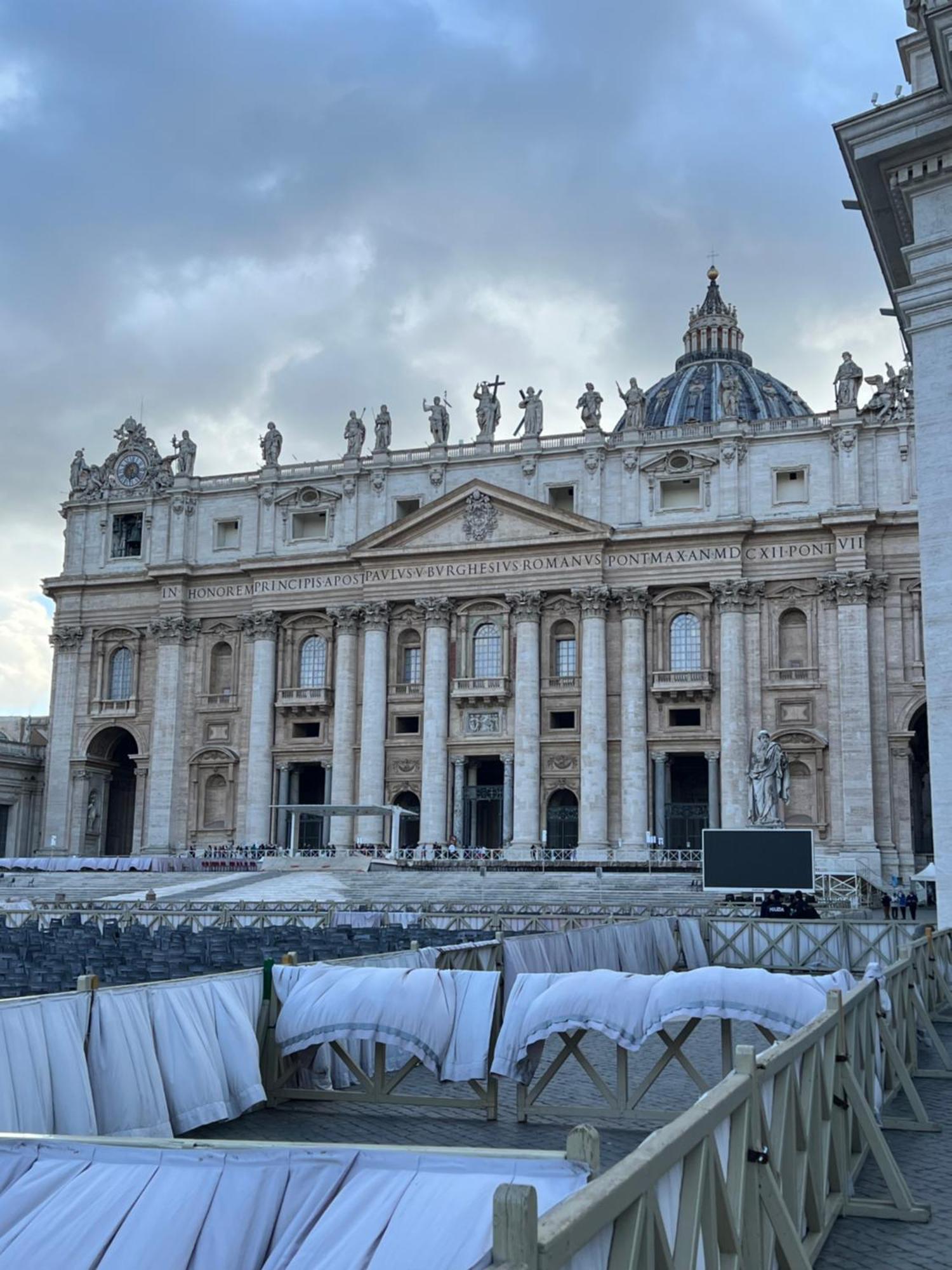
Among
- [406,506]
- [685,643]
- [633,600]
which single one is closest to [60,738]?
[406,506]

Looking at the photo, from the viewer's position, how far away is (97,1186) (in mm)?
4523

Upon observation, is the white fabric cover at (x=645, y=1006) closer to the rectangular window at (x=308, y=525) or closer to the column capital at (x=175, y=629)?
the rectangular window at (x=308, y=525)

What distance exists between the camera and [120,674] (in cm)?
6322

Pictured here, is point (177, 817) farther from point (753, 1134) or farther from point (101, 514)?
point (753, 1134)

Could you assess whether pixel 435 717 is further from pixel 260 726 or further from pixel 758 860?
pixel 758 860

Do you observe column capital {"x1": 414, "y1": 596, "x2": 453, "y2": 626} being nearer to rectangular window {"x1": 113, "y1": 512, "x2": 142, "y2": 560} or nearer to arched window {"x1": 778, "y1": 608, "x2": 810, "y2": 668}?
arched window {"x1": 778, "y1": 608, "x2": 810, "y2": 668}

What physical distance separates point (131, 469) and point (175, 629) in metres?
9.16

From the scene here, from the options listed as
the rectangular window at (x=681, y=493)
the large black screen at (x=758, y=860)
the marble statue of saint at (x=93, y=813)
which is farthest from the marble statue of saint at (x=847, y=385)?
the marble statue of saint at (x=93, y=813)

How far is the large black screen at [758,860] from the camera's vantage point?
31328 millimetres

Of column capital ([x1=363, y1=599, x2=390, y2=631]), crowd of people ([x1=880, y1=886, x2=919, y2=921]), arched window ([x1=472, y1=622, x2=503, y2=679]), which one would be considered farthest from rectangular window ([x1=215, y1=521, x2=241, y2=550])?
crowd of people ([x1=880, y1=886, x2=919, y2=921])

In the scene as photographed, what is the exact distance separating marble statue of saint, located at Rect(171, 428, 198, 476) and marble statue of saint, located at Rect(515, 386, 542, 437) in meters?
16.5

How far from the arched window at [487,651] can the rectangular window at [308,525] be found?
9.14m

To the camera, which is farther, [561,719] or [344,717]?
[344,717]

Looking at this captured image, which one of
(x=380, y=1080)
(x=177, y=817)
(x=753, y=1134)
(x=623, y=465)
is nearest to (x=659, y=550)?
(x=623, y=465)
